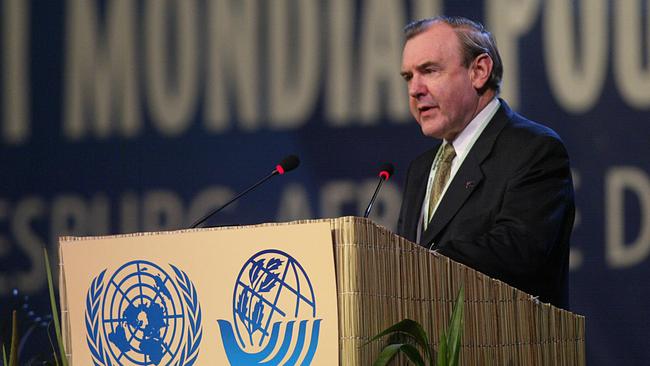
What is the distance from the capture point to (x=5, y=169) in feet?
16.5

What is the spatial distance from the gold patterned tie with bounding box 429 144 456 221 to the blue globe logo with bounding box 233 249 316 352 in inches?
45.6

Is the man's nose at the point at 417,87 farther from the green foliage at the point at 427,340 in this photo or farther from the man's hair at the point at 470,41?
the green foliage at the point at 427,340

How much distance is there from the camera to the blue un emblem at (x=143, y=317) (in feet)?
6.46

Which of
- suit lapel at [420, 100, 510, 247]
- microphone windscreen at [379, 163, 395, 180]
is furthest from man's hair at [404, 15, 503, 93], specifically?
microphone windscreen at [379, 163, 395, 180]

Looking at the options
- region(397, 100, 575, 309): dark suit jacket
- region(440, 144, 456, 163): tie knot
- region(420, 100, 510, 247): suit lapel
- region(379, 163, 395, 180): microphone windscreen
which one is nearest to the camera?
region(397, 100, 575, 309): dark suit jacket

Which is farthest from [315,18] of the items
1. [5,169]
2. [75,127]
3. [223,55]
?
[5,169]

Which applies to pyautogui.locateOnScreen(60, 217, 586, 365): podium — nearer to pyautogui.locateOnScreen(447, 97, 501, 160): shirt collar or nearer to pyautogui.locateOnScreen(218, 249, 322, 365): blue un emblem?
pyautogui.locateOnScreen(218, 249, 322, 365): blue un emblem

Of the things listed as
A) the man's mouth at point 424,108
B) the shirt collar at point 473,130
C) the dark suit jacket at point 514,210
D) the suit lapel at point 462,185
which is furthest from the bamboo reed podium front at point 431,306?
the man's mouth at point 424,108

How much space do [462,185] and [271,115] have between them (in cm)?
189

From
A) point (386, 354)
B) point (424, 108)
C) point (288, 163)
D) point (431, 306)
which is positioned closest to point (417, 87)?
point (424, 108)

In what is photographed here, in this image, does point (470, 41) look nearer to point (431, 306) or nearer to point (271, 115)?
point (431, 306)

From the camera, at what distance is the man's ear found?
3.23 m

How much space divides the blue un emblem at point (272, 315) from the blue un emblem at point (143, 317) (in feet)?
0.30

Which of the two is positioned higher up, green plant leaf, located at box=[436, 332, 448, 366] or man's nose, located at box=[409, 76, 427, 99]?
man's nose, located at box=[409, 76, 427, 99]
